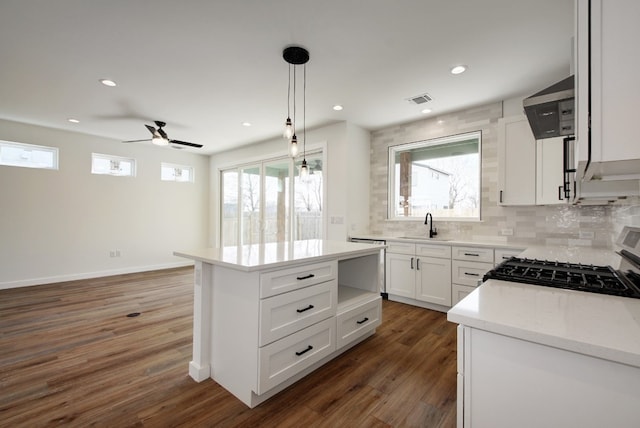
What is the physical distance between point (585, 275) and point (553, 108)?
0.89m

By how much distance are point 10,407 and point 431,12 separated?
3951mm

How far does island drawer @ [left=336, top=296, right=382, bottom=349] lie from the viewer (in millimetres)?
2297

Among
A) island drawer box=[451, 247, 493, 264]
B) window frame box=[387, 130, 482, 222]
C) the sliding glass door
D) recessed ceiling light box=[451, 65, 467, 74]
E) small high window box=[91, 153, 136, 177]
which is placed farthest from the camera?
small high window box=[91, 153, 136, 177]

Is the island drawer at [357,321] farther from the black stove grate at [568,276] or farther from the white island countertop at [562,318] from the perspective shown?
the white island countertop at [562,318]

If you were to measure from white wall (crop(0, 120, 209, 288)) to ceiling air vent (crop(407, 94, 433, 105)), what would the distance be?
5.47 metres

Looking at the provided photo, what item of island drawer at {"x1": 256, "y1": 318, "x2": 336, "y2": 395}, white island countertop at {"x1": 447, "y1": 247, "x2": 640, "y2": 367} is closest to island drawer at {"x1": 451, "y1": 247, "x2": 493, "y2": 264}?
island drawer at {"x1": 256, "y1": 318, "x2": 336, "y2": 395}

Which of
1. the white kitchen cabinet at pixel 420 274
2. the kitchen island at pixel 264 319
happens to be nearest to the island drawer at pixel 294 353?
the kitchen island at pixel 264 319

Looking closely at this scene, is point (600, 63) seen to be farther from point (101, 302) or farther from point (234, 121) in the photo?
point (101, 302)

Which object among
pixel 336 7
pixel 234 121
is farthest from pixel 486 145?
pixel 234 121

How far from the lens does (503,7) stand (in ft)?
6.41

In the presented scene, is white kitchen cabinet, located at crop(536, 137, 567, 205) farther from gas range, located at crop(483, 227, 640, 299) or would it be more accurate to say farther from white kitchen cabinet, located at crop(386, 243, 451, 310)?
gas range, located at crop(483, 227, 640, 299)

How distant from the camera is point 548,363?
0.79 metres

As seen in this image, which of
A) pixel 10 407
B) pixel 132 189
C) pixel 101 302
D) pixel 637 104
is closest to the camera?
pixel 637 104

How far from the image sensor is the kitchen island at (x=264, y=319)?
172 cm
